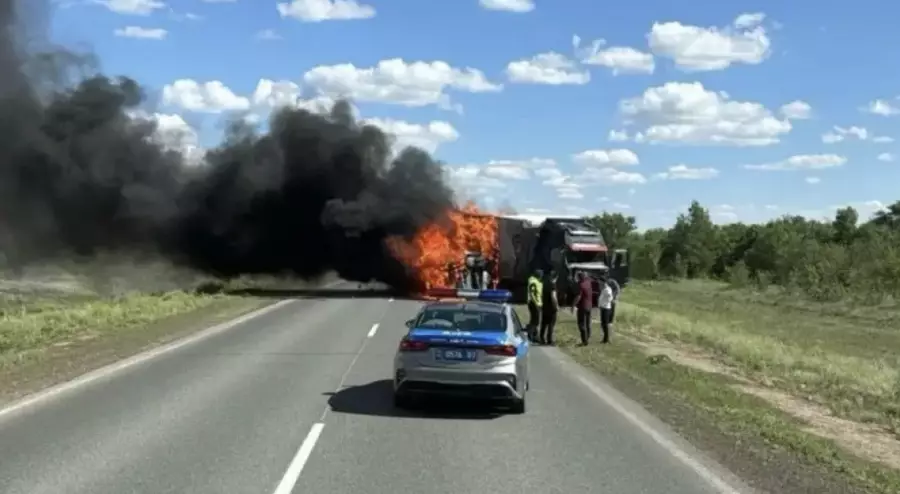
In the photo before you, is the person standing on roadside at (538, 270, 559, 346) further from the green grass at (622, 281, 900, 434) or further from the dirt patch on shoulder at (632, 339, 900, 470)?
the green grass at (622, 281, 900, 434)

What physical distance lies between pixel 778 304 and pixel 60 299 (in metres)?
36.5

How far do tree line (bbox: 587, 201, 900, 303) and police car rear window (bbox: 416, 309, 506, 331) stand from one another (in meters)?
42.3

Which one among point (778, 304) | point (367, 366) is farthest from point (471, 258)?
point (367, 366)

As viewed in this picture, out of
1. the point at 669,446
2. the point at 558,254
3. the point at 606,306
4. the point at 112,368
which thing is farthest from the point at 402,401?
the point at 558,254

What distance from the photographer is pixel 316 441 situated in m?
10.2

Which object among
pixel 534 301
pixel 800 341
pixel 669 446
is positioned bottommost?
pixel 800 341

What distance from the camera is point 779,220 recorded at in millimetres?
108938

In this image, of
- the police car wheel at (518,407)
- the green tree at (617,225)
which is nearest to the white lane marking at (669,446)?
the police car wheel at (518,407)

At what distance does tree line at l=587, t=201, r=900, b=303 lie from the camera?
56.8 metres

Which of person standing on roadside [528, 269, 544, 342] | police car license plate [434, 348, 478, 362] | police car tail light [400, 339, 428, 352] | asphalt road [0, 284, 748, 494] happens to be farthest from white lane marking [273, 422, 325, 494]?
person standing on roadside [528, 269, 544, 342]

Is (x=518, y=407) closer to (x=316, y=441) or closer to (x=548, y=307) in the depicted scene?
(x=316, y=441)

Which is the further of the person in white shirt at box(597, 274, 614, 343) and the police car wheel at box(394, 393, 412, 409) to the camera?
the person in white shirt at box(597, 274, 614, 343)

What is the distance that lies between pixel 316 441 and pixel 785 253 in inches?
2900

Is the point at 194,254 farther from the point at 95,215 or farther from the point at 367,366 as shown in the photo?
the point at 367,366
